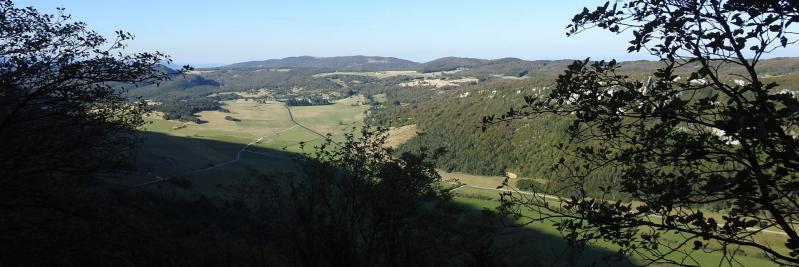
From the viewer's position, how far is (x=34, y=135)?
10.4 metres

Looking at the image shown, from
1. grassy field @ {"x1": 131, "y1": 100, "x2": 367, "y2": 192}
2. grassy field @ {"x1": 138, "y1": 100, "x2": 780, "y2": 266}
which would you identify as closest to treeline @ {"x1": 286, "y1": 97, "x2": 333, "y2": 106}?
grassy field @ {"x1": 131, "y1": 100, "x2": 367, "y2": 192}

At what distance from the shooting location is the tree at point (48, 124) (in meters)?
9.40

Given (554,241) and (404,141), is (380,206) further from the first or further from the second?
(404,141)

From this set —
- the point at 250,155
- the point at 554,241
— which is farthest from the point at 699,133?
the point at 250,155

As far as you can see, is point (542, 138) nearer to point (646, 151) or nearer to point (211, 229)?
point (211, 229)

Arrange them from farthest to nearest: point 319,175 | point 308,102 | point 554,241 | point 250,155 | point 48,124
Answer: point 308,102 → point 250,155 → point 554,241 → point 319,175 → point 48,124

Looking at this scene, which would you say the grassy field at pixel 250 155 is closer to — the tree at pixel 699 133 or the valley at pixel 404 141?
the valley at pixel 404 141

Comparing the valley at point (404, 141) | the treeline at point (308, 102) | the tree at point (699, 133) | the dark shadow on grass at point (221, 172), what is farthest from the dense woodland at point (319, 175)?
the treeline at point (308, 102)

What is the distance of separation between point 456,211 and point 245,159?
60.8m

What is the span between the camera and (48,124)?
1077 cm

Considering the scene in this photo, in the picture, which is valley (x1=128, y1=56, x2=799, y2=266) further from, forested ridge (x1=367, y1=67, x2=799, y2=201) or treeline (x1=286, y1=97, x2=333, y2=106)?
treeline (x1=286, y1=97, x2=333, y2=106)

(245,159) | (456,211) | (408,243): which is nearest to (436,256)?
(408,243)

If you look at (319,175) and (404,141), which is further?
(404,141)

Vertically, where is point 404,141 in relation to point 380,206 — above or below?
below
